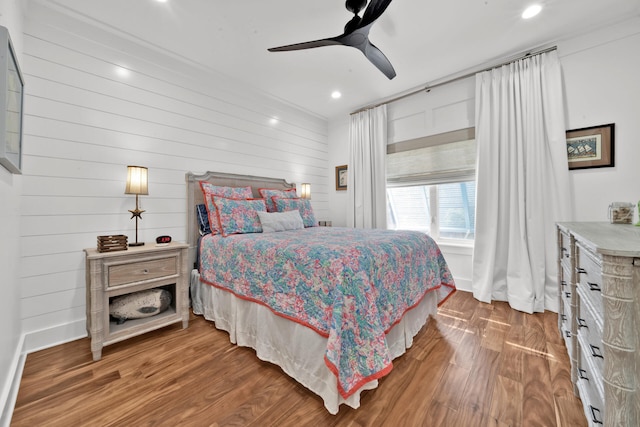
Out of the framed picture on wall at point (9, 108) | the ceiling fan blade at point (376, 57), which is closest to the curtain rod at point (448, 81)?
the ceiling fan blade at point (376, 57)

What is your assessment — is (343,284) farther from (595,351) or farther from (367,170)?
(367,170)

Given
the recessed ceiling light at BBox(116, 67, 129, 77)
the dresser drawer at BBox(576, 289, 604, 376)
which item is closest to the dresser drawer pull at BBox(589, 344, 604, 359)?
the dresser drawer at BBox(576, 289, 604, 376)

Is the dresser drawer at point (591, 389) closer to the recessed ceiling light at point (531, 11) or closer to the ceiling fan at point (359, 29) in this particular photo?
the ceiling fan at point (359, 29)

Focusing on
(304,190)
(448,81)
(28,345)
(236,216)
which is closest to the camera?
(28,345)

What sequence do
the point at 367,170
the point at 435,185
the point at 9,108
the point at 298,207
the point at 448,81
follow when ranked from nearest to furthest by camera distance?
the point at 9,108 < the point at 448,81 < the point at 298,207 < the point at 435,185 < the point at 367,170

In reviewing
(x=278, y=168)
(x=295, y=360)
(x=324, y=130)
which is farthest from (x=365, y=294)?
(x=324, y=130)

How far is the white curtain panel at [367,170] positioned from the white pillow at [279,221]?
4.46 ft

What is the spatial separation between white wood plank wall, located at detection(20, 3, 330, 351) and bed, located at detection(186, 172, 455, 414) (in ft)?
2.09

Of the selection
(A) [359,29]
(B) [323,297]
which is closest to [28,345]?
→ (B) [323,297]

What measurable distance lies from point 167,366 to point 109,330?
591 millimetres

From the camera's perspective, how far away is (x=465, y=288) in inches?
126

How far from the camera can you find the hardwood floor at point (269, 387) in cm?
126

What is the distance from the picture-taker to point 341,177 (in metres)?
4.46

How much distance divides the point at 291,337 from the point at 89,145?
A: 240cm
